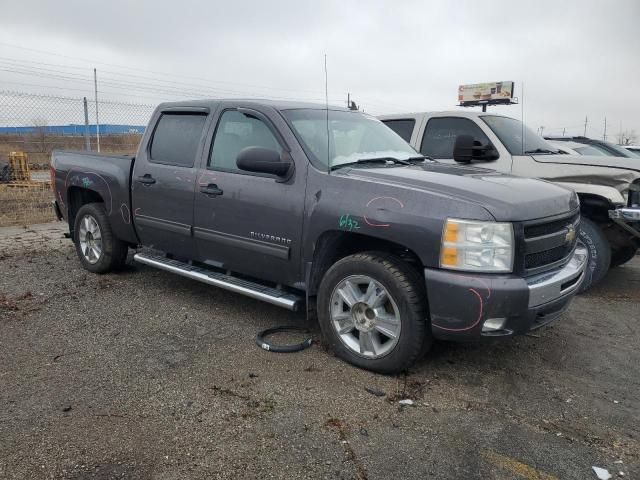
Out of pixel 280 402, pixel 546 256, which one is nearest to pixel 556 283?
pixel 546 256

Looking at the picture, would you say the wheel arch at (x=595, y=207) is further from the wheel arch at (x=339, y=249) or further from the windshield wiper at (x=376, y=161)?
the wheel arch at (x=339, y=249)

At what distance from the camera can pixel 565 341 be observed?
14.4 feet

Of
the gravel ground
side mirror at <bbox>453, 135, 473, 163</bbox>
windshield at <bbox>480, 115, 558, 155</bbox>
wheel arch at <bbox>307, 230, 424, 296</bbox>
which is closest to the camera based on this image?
the gravel ground

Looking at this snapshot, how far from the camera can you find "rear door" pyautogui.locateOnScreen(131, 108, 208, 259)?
479cm

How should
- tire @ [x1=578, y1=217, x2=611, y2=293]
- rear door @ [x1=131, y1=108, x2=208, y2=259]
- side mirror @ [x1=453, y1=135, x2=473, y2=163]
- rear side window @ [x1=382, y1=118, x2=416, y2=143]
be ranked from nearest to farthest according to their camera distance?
1. rear door @ [x1=131, y1=108, x2=208, y2=259]
2. tire @ [x1=578, y1=217, x2=611, y2=293]
3. side mirror @ [x1=453, y1=135, x2=473, y2=163]
4. rear side window @ [x1=382, y1=118, x2=416, y2=143]

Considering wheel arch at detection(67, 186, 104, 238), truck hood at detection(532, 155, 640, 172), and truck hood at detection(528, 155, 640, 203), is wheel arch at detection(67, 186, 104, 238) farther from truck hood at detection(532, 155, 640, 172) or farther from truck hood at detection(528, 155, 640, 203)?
truck hood at detection(532, 155, 640, 172)

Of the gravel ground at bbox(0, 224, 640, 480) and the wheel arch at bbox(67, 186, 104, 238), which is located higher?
the wheel arch at bbox(67, 186, 104, 238)

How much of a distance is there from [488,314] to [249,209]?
196cm

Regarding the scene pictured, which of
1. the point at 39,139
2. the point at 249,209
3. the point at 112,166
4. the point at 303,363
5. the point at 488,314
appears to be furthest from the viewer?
the point at 39,139

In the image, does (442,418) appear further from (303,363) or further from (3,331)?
(3,331)

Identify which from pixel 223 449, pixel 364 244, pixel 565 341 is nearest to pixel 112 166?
pixel 364 244

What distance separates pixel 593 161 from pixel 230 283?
13.5 ft

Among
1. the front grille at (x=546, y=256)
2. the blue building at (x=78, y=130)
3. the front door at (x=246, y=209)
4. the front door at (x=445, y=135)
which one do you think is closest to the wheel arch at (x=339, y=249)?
the front door at (x=246, y=209)

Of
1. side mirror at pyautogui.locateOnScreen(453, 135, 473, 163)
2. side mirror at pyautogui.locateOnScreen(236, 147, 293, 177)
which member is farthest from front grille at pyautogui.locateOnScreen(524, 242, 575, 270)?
side mirror at pyautogui.locateOnScreen(453, 135, 473, 163)
